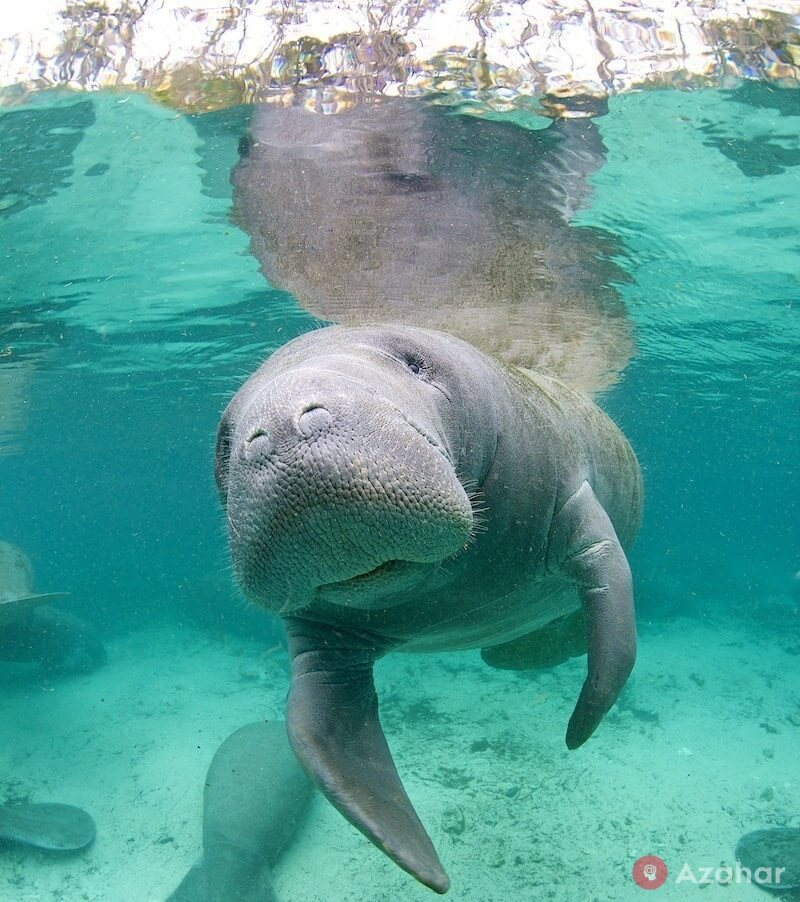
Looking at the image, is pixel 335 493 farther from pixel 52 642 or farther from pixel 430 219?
pixel 52 642

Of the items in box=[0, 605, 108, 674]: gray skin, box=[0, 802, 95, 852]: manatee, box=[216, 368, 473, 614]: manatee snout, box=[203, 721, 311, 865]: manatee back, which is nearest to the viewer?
box=[216, 368, 473, 614]: manatee snout

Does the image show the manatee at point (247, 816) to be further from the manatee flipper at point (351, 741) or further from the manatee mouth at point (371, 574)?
the manatee mouth at point (371, 574)

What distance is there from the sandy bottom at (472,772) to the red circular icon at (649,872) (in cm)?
9

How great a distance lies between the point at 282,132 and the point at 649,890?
7324mm

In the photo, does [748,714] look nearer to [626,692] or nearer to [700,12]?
[626,692]

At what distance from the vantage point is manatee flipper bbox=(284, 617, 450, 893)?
123 inches

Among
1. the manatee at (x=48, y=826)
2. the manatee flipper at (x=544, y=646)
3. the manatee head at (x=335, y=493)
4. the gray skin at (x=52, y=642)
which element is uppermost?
the manatee head at (x=335, y=493)

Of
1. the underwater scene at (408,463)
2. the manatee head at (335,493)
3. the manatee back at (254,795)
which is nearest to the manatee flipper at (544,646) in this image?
the underwater scene at (408,463)

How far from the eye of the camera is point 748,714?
12.1 m

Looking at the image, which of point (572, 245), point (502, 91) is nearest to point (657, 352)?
point (572, 245)

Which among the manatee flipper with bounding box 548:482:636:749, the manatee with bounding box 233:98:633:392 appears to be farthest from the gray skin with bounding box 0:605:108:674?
the manatee flipper with bounding box 548:482:636:749

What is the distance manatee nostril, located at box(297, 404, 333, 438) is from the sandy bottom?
21.1ft

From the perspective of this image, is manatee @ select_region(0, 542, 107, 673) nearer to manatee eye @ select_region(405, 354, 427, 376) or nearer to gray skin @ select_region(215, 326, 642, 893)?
gray skin @ select_region(215, 326, 642, 893)

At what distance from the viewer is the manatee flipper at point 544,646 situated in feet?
18.8
